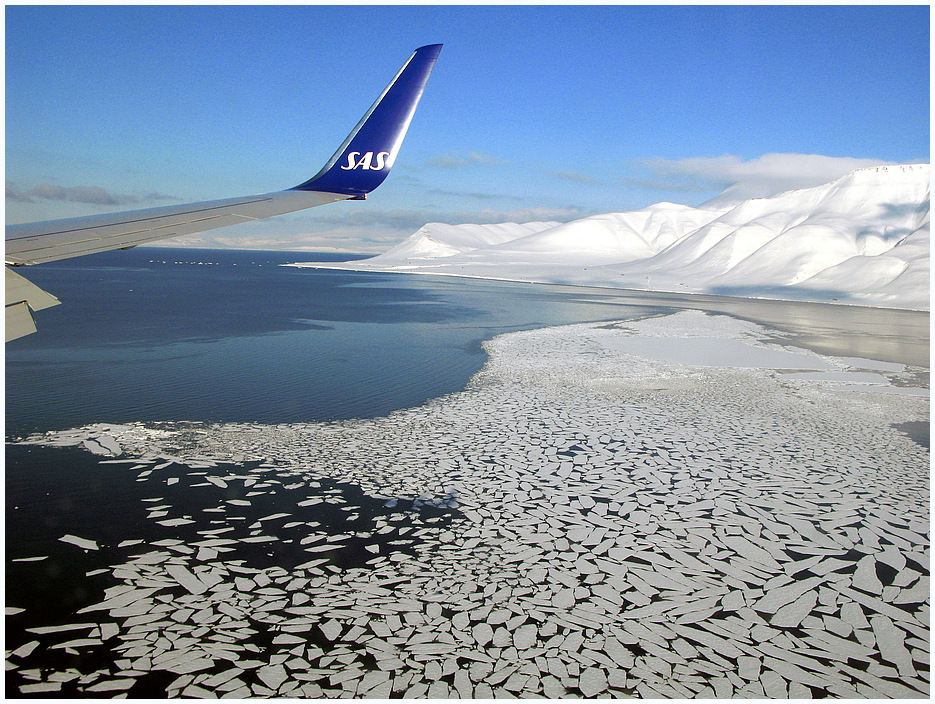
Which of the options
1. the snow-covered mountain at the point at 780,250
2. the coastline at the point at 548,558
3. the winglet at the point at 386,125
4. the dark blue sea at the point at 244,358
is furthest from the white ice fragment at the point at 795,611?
the snow-covered mountain at the point at 780,250

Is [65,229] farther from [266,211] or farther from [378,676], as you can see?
[378,676]

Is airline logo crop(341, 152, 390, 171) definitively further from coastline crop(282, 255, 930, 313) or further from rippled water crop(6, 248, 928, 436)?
coastline crop(282, 255, 930, 313)

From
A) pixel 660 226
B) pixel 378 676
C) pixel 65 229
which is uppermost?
pixel 660 226

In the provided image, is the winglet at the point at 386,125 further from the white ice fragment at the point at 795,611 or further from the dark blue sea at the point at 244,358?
the dark blue sea at the point at 244,358

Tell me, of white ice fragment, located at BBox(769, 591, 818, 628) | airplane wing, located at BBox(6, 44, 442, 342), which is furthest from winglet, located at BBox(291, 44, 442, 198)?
white ice fragment, located at BBox(769, 591, 818, 628)

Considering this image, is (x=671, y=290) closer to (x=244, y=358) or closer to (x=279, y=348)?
(x=279, y=348)

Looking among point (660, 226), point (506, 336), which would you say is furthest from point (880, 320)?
point (660, 226)
